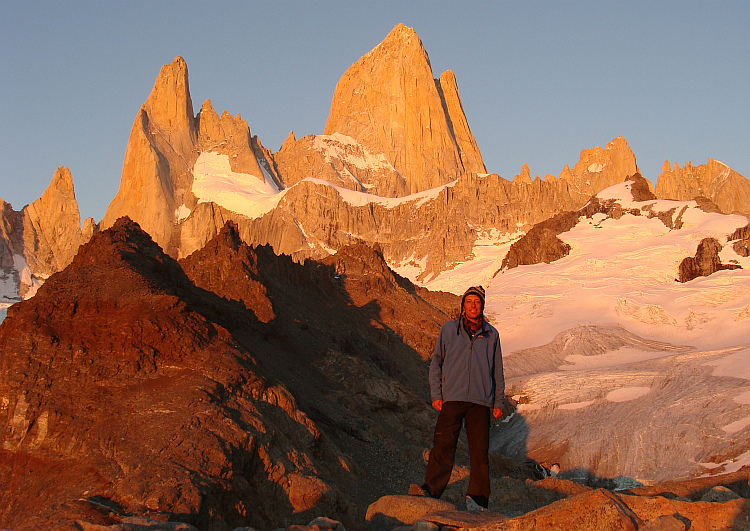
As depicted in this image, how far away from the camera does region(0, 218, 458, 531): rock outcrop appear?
47.6ft

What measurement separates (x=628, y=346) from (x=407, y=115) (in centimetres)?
10382

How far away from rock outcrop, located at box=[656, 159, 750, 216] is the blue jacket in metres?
136

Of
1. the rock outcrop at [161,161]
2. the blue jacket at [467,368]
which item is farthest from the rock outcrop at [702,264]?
the blue jacket at [467,368]

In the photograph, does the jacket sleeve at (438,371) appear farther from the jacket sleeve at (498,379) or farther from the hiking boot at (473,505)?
the hiking boot at (473,505)

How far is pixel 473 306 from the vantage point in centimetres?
988

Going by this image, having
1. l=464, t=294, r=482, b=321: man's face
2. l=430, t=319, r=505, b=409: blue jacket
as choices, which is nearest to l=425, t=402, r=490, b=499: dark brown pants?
l=430, t=319, r=505, b=409: blue jacket

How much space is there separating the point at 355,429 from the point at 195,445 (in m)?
9.11

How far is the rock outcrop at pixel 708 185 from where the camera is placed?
138 metres

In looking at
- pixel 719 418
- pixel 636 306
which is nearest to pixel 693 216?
pixel 636 306

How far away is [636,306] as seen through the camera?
76.7 m

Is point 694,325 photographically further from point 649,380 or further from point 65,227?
point 65,227

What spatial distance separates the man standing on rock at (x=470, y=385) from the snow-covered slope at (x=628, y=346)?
2995 cm

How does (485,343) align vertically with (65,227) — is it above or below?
below

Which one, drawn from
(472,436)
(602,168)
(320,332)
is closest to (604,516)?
(472,436)
